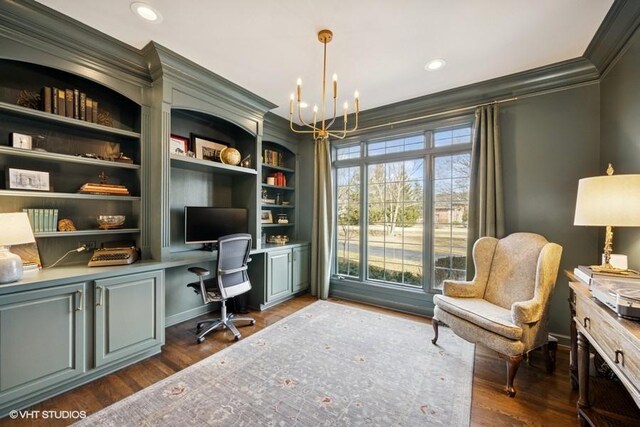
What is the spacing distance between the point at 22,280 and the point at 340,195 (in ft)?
11.3

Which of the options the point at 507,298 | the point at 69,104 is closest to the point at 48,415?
the point at 69,104

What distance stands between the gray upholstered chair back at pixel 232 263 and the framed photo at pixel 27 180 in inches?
56.5

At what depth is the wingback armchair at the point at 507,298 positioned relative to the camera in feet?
6.30

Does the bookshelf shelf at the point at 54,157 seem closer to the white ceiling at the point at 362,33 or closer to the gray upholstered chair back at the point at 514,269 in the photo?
the white ceiling at the point at 362,33

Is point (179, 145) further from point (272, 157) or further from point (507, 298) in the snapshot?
point (507, 298)

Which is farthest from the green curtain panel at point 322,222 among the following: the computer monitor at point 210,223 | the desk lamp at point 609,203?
the desk lamp at point 609,203

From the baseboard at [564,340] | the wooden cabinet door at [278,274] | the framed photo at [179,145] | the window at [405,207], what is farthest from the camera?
the wooden cabinet door at [278,274]

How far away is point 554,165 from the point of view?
8.52ft

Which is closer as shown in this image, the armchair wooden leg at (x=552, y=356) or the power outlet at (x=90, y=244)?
the armchair wooden leg at (x=552, y=356)

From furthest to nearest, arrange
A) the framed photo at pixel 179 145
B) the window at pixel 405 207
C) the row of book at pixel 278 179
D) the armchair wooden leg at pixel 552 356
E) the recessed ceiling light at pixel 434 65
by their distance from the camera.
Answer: the row of book at pixel 278 179 < the window at pixel 405 207 < the framed photo at pixel 179 145 < the recessed ceiling light at pixel 434 65 < the armchair wooden leg at pixel 552 356

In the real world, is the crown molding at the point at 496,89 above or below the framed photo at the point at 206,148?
above

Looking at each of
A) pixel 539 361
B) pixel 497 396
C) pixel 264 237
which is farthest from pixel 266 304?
pixel 539 361

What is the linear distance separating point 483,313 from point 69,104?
12.8 ft

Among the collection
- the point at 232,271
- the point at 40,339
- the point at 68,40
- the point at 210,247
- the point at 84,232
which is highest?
the point at 68,40
